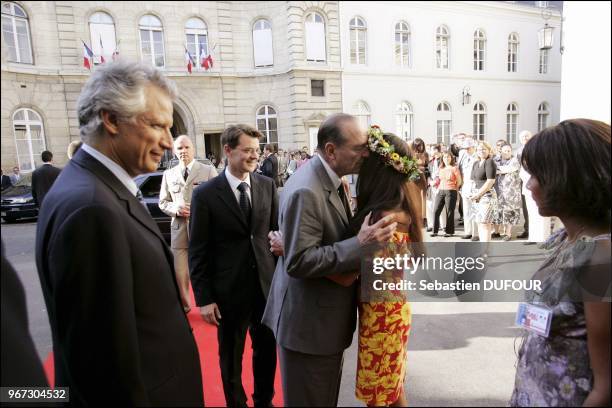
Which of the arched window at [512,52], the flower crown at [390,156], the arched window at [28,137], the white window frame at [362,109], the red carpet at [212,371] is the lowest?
the red carpet at [212,371]

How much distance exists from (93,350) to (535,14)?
1162 inches

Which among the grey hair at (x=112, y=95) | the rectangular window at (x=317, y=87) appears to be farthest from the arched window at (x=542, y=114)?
Result: the grey hair at (x=112, y=95)

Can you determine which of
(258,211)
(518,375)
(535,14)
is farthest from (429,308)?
(535,14)

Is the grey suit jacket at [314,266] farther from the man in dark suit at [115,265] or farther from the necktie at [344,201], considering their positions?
the man in dark suit at [115,265]

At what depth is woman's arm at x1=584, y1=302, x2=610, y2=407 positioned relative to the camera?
1.02 m

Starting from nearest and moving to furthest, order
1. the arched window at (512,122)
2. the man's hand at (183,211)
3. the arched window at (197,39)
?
the man's hand at (183,211), the arched window at (197,39), the arched window at (512,122)

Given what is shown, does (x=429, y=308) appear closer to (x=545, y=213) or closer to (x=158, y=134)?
(x=545, y=213)

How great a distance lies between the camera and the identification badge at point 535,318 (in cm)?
115

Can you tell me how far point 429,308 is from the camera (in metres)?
4.07

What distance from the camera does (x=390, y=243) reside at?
5.63 ft

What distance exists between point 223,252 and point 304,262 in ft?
3.27

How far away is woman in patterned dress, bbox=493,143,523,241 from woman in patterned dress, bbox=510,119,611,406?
5.84 meters

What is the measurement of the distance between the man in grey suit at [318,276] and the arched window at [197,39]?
1954 centimetres

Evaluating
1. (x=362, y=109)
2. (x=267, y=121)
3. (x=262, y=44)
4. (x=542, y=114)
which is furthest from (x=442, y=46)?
(x=267, y=121)
